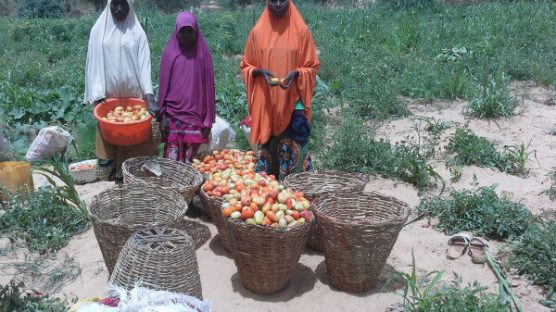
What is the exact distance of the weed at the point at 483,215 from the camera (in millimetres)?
4824

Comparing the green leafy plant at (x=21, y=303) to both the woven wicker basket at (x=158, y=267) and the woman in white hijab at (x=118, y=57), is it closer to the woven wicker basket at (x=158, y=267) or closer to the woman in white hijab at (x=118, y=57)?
the woven wicker basket at (x=158, y=267)

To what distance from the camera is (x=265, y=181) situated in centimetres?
436

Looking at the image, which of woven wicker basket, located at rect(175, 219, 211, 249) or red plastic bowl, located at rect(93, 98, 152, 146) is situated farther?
red plastic bowl, located at rect(93, 98, 152, 146)

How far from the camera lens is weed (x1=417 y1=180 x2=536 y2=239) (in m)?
4.82

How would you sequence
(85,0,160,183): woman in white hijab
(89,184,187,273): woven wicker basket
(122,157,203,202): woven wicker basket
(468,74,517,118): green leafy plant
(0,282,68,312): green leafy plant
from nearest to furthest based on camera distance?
1. (0,282,68,312): green leafy plant
2. (89,184,187,273): woven wicker basket
3. (122,157,203,202): woven wicker basket
4. (85,0,160,183): woman in white hijab
5. (468,74,517,118): green leafy plant

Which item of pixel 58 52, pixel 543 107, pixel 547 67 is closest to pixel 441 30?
pixel 547 67

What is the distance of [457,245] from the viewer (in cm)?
470

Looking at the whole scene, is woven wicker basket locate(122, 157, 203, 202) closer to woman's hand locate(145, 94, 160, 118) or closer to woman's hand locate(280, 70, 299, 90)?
woman's hand locate(145, 94, 160, 118)

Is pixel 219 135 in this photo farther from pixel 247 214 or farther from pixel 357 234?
pixel 357 234

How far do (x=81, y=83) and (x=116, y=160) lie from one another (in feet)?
9.72

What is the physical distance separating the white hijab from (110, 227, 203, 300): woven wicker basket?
2491 mm

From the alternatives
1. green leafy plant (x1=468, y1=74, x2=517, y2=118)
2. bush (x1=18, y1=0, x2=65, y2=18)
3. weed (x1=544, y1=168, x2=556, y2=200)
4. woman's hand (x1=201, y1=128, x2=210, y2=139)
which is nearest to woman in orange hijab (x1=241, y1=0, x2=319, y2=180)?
woman's hand (x1=201, y1=128, x2=210, y2=139)

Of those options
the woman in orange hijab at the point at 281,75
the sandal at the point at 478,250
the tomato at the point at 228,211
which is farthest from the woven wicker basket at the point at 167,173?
the sandal at the point at 478,250

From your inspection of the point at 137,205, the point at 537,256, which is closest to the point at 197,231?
the point at 137,205
